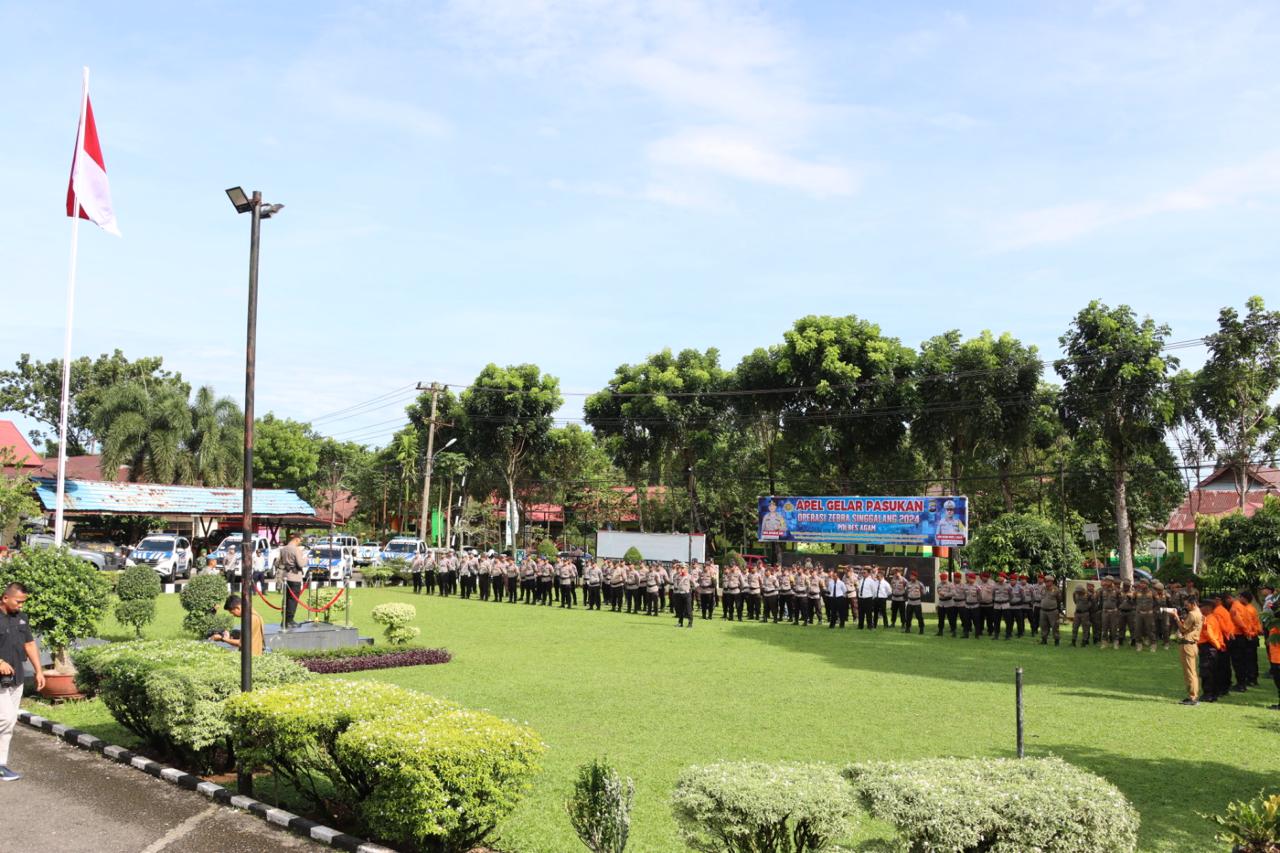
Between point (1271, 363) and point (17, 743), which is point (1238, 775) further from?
point (1271, 363)

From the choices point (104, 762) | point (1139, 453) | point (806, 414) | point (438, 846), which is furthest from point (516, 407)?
point (438, 846)

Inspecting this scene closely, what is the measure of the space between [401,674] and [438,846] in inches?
332

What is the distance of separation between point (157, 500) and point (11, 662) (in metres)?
28.0

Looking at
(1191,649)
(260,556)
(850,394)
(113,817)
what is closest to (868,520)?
(850,394)

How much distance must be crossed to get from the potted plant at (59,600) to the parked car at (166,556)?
21692 mm

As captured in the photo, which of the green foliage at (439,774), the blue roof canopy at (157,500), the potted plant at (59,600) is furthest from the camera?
the blue roof canopy at (157,500)

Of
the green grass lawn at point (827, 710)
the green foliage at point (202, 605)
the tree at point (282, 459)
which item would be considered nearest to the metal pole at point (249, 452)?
the green grass lawn at point (827, 710)

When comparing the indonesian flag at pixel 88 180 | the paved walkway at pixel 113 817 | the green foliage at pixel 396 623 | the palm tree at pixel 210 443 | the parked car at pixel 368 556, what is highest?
the indonesian flag at pixel 88 180

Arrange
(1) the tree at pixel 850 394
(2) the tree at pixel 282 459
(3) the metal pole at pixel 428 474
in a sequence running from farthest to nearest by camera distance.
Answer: (2) the tree at pixel 282 459
(3) the metal pole at pixel 428 474
(1) the tree at pixel 850 394

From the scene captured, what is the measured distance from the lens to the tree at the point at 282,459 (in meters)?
62.5

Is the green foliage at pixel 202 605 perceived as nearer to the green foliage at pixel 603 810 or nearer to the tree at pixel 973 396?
the green foliage at pixel 603 810

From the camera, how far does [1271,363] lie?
84.7 feet

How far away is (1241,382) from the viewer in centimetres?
2628

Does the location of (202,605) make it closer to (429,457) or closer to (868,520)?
(868,520)
